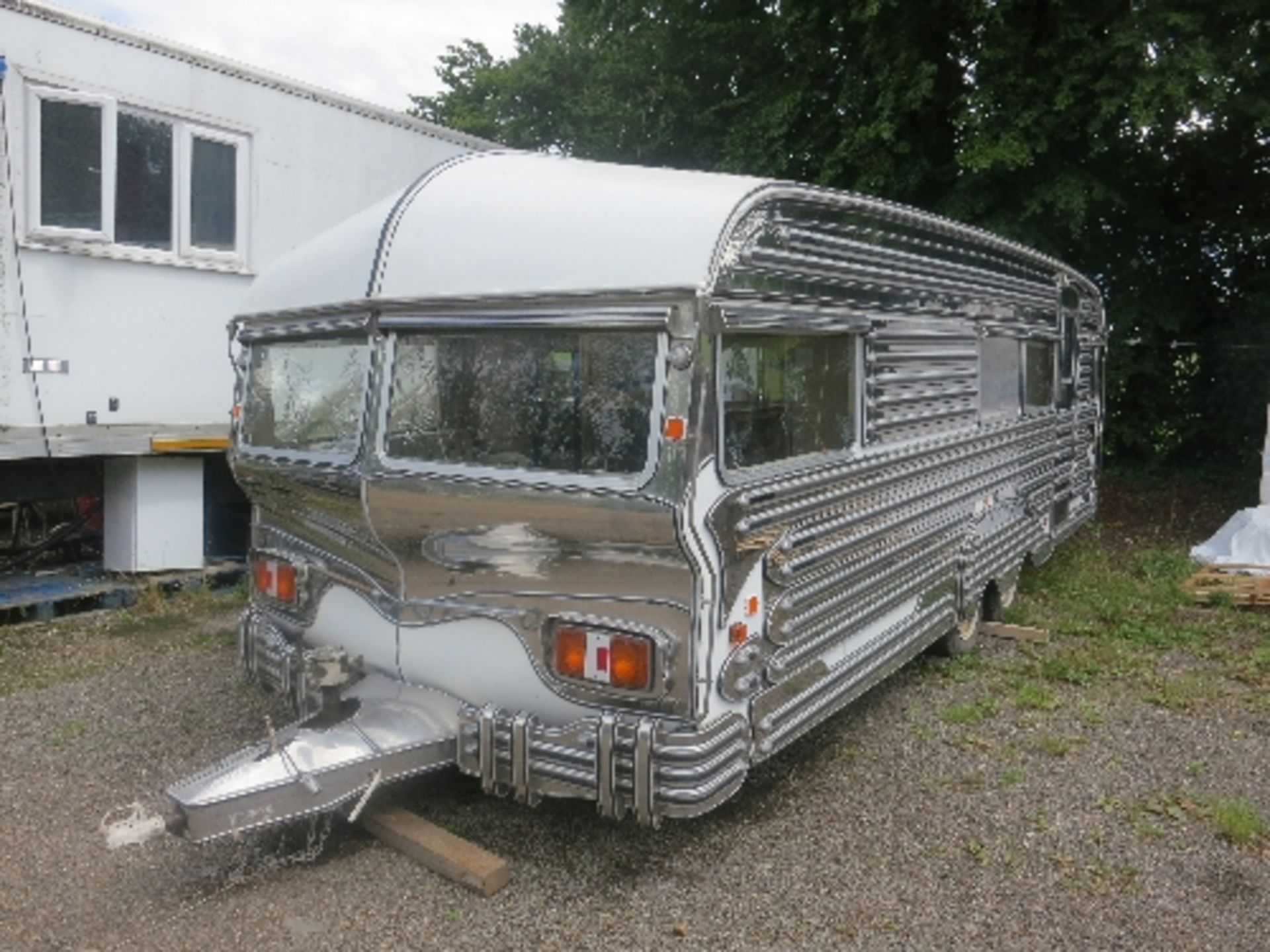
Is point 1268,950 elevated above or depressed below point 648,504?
below

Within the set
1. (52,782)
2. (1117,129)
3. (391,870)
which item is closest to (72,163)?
(52,782)

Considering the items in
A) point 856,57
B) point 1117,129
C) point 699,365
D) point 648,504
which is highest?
point 856,57

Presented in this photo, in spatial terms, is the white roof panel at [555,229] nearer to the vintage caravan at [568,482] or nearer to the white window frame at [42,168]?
the vintage caravan at [568,482]

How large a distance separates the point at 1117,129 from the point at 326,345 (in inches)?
404

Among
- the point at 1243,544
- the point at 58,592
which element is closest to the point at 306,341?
the point at 58,592

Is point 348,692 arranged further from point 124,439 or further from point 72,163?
point 72,163

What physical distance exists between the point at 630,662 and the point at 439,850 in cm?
101

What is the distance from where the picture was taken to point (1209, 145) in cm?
1234

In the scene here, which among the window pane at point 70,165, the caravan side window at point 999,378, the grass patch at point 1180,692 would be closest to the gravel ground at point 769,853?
the grass patch at point 1180,692

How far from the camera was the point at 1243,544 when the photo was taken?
8.27 m

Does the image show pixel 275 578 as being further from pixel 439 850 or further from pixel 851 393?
pixel 851 393

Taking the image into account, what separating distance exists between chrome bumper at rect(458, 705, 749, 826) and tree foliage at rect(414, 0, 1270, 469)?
29.7ft

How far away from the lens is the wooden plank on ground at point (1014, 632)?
257 inches

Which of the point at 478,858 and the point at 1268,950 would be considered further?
the point at 478,858
